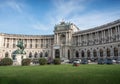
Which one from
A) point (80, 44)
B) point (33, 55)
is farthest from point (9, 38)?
point (80, 44)

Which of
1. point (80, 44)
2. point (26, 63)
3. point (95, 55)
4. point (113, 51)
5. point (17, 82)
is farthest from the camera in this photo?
point (80, 44)

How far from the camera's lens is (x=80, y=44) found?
9631 centimetres

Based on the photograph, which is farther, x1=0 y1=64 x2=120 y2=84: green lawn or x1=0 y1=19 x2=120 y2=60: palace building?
x1=0 y1=19 x2=120 y2=60: palace building

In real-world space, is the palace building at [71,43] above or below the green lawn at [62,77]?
above

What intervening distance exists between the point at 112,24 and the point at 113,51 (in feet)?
45.1

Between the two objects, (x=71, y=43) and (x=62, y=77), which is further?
(x=71, y=43)

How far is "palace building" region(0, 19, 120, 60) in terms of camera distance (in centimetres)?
7606

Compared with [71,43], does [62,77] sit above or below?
below

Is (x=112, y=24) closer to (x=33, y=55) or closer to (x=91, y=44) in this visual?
(x=91, y=44)

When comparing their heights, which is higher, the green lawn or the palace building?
the palace building

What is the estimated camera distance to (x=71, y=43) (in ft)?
325

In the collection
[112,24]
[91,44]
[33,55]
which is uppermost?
[112,24]

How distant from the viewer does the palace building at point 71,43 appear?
2995 inches

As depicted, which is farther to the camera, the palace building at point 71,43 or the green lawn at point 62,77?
the palace building at point 71,43
